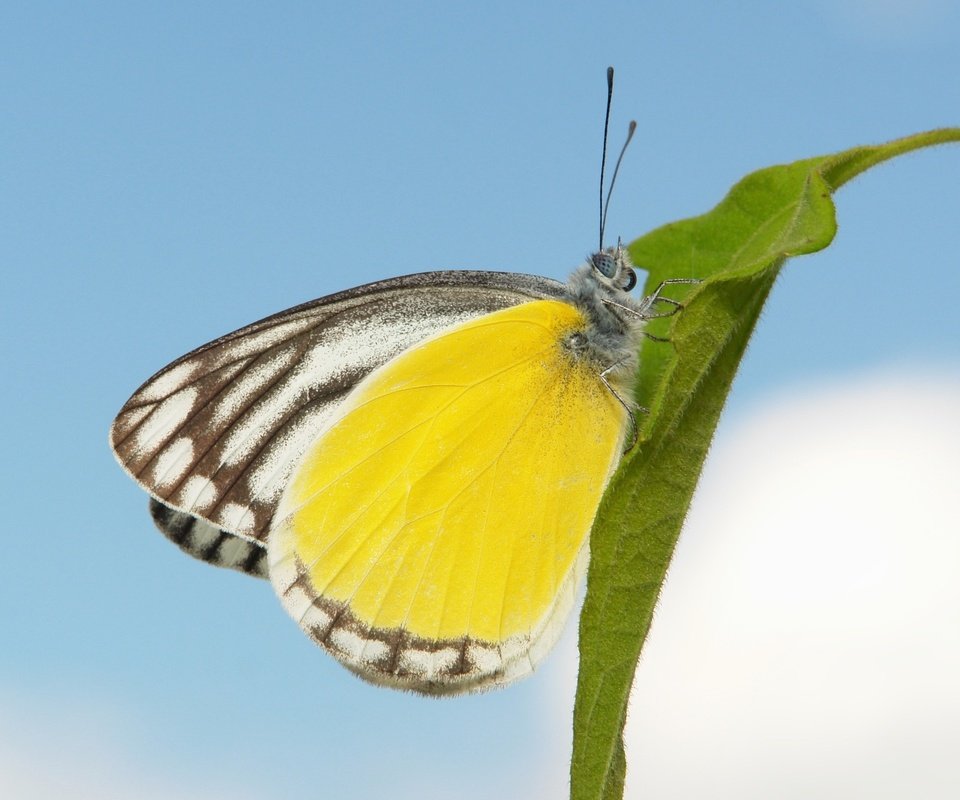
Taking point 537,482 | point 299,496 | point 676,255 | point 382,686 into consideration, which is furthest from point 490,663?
point 676,255

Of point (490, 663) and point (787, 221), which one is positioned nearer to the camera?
point (787, 221)

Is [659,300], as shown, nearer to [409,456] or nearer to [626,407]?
[626,407]

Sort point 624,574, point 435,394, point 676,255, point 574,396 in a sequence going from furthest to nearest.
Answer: point 435,394 → point 574,396 → point 676,255 → point 624,574

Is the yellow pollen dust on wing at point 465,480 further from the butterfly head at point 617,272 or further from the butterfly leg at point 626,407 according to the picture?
the butterfly head at point 617,272

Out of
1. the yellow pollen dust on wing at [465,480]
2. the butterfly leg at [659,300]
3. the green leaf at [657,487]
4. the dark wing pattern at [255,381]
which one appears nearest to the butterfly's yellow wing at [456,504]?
the yellow pollen dust on wing at [465,480]

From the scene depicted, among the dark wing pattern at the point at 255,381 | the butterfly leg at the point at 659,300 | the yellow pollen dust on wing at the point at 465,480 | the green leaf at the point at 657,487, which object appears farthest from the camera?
the dark wing pattern at the point at 255,381

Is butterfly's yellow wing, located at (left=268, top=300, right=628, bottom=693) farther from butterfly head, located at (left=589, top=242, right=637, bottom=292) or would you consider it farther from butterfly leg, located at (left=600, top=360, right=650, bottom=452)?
butterfly head, located at (left=589, top=242, right=637, bottom=292)

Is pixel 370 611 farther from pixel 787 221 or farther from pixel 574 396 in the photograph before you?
pixel 787 221
